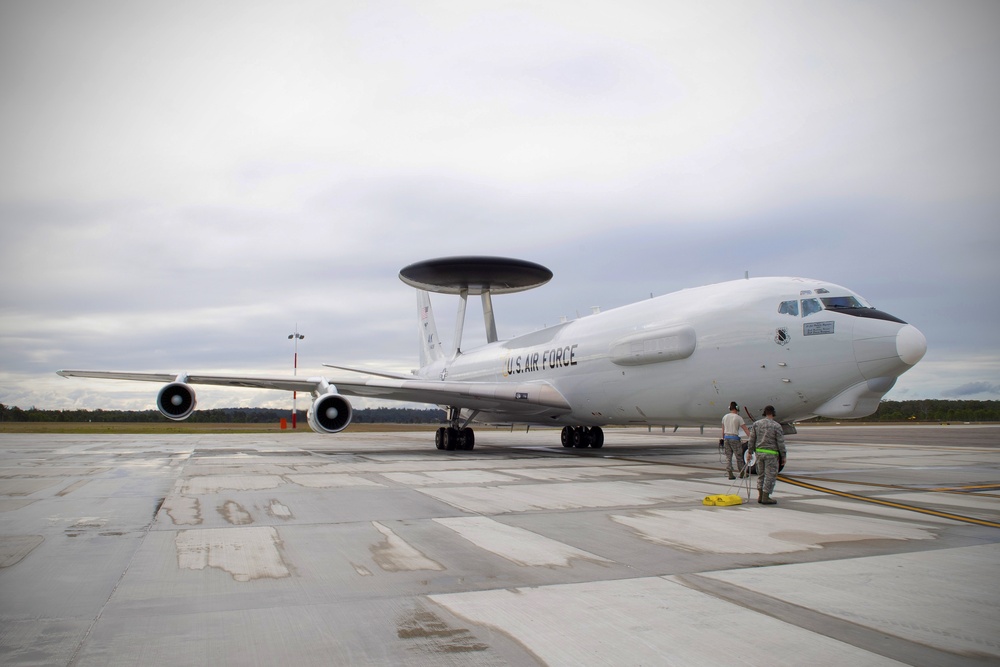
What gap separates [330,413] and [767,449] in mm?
13475

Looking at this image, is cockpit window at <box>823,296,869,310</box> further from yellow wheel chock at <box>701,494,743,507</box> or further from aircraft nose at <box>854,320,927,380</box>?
yellow wheel chock at <box>701,494,743,507</box>

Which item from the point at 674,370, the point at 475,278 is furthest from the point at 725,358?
the point at 475,278

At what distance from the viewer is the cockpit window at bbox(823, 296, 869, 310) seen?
13.8 m

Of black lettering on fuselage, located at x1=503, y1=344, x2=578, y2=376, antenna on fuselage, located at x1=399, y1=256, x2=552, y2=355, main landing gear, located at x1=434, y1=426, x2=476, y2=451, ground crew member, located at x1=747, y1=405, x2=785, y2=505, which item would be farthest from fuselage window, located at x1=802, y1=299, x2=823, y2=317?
antenna on fuselage, located at x1=399, y1=256, x2=552, y2=355

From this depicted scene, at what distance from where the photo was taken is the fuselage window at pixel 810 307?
14.0 m

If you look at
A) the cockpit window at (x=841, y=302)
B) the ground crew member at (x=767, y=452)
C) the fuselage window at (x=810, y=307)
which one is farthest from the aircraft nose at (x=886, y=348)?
the ground crew member at (x=767, y=452)

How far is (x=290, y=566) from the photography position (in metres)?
6.08

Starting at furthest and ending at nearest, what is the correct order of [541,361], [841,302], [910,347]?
[541,361] → [841,302] → [910,347]

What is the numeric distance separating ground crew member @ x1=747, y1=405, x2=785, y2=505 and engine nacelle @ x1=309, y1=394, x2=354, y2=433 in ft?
41.5

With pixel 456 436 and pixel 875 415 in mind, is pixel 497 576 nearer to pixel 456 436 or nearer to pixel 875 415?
pixel 456 436

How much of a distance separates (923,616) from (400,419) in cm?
9670

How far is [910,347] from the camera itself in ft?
41.4

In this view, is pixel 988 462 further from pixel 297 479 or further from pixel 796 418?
pixel 297 479

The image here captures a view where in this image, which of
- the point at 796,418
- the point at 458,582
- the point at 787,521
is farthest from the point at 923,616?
the point at 796,418
